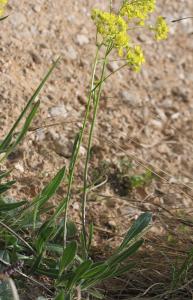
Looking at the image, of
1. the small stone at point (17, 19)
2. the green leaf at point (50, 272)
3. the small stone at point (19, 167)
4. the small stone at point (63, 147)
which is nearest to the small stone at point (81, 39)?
the small stone at point (17, 19)

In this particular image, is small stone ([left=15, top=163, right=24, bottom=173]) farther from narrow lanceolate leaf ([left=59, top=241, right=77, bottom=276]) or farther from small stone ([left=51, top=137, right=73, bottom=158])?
narrow lanceolate leaf ([left=59, top=241, right=77, bottom=276])

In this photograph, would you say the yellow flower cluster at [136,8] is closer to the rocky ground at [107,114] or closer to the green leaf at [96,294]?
the rocky ground at [107,114]

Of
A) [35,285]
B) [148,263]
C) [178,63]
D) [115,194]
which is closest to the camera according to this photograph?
[35,285]

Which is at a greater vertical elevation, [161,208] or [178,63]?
[178,63]

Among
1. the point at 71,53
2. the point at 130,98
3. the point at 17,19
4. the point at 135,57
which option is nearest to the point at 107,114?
the point at 130,98

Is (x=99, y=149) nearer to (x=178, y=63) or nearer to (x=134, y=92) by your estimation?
(x=134, y=92)

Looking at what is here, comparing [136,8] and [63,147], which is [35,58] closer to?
[63,147]

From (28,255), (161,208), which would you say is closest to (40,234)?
(28,255)
